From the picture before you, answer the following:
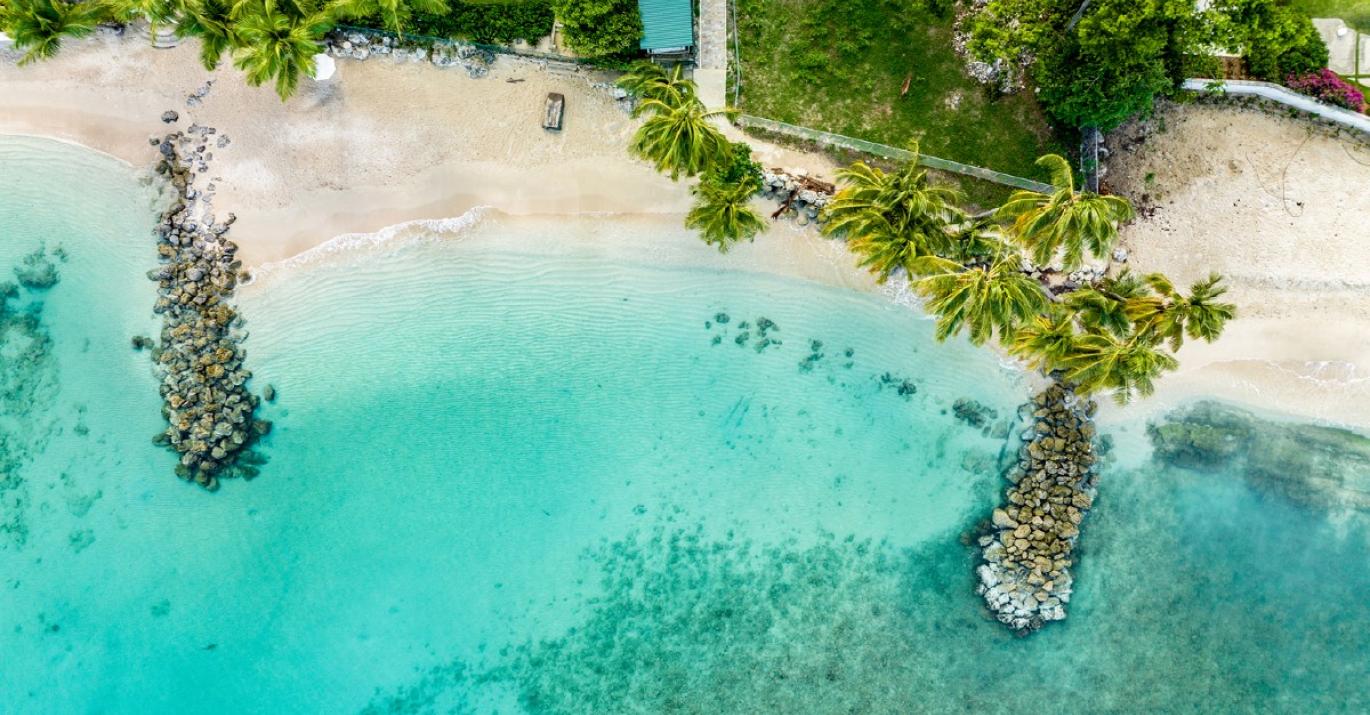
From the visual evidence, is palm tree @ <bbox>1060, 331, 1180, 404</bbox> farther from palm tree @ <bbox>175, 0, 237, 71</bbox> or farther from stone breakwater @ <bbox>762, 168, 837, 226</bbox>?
palm tree @ <bbox>175, 0, 237, 71</bbox>

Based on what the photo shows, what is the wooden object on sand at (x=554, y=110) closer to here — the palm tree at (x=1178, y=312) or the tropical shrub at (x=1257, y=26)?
the palm tree at (x=1178, y=312)

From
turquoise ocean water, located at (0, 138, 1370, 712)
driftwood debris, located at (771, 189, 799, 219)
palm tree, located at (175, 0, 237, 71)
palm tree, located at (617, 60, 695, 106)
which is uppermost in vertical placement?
palm tree, located at (175, 0, 237, 71)

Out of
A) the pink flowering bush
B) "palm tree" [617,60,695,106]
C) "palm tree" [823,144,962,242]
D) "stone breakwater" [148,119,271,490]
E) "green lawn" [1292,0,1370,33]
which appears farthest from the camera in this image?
"stone breakwater" [148,119,271,490]

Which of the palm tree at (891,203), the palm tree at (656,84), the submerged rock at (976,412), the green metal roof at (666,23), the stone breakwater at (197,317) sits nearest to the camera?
the palm tree at (891,203)

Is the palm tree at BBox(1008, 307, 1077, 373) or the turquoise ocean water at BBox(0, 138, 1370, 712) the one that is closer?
the palm tree at BBox(1008, 307, 1077, 373)

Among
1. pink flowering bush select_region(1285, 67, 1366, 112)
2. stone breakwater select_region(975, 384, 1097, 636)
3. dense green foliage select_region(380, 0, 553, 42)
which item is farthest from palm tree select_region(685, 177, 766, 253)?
pink flowering bush select_region(1285, 67, 1366, 112)

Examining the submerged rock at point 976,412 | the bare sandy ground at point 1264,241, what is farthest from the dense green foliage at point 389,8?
the bare sandy ground at point 1264,241

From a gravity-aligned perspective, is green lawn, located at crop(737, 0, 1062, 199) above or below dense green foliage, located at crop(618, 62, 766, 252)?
above
